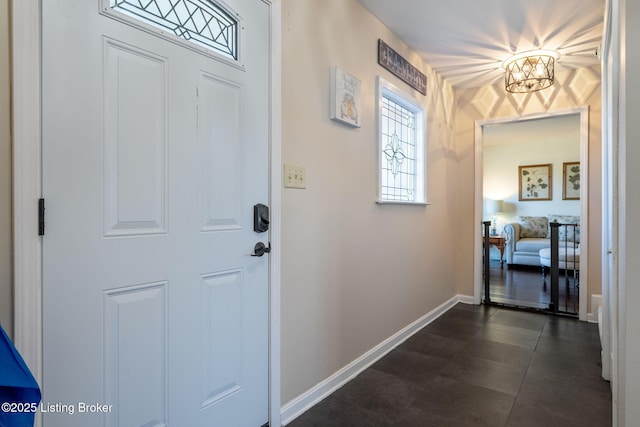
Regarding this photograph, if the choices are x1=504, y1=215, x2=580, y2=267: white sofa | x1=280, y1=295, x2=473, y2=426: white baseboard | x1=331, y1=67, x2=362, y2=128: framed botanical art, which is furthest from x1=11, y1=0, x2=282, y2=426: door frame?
x1=504, y1=215, x2=580, y2=267: white sofa

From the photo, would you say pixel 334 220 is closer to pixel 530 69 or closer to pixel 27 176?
pixel 27 176

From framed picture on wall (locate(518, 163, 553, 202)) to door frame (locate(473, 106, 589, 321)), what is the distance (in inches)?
138

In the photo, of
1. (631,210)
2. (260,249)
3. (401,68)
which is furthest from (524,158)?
(260,249)

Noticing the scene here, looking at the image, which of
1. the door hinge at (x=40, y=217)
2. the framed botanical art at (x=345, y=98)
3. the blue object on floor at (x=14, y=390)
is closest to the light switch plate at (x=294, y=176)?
the framed botanical art at (x=345, y=98)

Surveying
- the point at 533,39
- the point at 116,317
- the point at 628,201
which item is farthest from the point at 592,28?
the point at 116,317

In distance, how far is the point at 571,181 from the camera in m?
6.24

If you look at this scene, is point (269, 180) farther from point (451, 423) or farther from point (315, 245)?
point (451, 423)

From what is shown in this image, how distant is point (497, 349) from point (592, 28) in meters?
2.53

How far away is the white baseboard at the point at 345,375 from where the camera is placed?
70.2 inches

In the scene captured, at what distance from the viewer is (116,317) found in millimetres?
1118

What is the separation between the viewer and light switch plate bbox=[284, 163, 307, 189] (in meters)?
1.74

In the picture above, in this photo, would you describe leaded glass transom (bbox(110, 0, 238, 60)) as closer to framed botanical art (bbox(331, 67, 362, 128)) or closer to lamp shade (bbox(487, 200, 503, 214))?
framed botanical art (bbox(331, 67, 362, 128))

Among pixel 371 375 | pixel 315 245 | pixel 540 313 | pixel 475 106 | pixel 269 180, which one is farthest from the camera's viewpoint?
pixel 475 106

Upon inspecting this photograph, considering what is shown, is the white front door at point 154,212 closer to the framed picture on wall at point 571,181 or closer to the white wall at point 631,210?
the white wall at point 631,210
